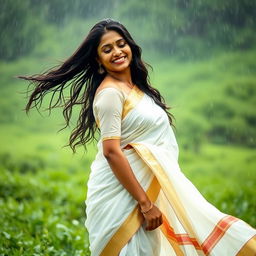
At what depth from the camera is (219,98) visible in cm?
1266

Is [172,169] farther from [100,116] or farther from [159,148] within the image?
[100,116]

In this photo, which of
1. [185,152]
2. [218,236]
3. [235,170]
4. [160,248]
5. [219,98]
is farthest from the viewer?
[219,98]

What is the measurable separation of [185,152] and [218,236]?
322 inches

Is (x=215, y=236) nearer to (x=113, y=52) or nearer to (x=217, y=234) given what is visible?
(x=217, y=234)

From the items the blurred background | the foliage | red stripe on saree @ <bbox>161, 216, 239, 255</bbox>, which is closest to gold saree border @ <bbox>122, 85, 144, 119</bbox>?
red stripe on saree @ <bbox>161, 216, 239, 255</bbox>

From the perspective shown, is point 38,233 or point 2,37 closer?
point 38,233

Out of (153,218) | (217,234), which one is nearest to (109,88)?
(153,218)

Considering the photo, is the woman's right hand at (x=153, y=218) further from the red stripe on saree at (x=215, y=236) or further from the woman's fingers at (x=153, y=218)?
the red stripe on saree at (x=215, y=236)

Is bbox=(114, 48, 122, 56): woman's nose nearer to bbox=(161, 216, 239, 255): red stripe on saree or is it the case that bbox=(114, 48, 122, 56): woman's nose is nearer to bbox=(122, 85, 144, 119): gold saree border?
bbox=(122, 85, 144, 119): gold saree border

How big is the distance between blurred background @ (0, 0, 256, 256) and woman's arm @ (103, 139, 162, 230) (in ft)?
13.4

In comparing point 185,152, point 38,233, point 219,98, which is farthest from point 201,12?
point 38,233

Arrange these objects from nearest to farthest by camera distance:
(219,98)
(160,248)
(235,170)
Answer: (160,248) → (235,170) → (219,98)

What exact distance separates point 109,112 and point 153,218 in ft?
1.89

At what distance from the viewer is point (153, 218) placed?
299cm
